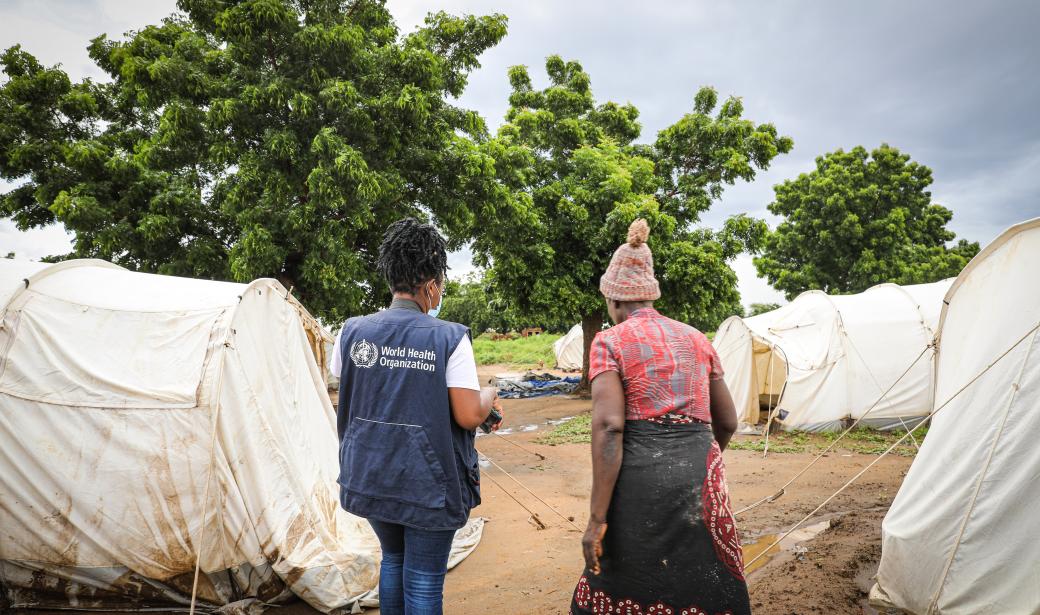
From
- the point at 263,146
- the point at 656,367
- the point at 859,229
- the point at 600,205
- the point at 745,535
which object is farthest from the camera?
the point at 859,229

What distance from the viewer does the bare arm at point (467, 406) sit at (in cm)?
213

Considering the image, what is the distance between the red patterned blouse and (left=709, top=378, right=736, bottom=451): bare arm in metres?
0.16

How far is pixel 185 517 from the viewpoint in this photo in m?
3.56

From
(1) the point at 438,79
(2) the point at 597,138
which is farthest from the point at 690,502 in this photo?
(2) the point at 597,138

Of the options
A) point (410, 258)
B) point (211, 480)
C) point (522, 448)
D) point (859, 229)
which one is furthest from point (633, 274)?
point (859, 229)

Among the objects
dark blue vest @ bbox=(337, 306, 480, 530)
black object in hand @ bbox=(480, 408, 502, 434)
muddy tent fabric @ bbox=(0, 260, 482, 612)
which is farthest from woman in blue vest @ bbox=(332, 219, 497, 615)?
muddy tent fabric @ bbox=(0, 260, 482, 612)

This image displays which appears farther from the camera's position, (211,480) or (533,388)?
(533,388)

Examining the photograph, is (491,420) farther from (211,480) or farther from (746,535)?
(746,535)

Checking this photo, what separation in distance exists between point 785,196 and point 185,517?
2639 cm

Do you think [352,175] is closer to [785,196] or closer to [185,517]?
[185,517]

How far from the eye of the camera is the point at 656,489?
6.57 ft

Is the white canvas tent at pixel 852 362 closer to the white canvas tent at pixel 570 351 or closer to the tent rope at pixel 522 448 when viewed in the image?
the tent rope at pixel 522 448

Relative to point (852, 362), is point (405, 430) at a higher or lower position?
higher

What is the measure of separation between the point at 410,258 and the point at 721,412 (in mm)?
1470
